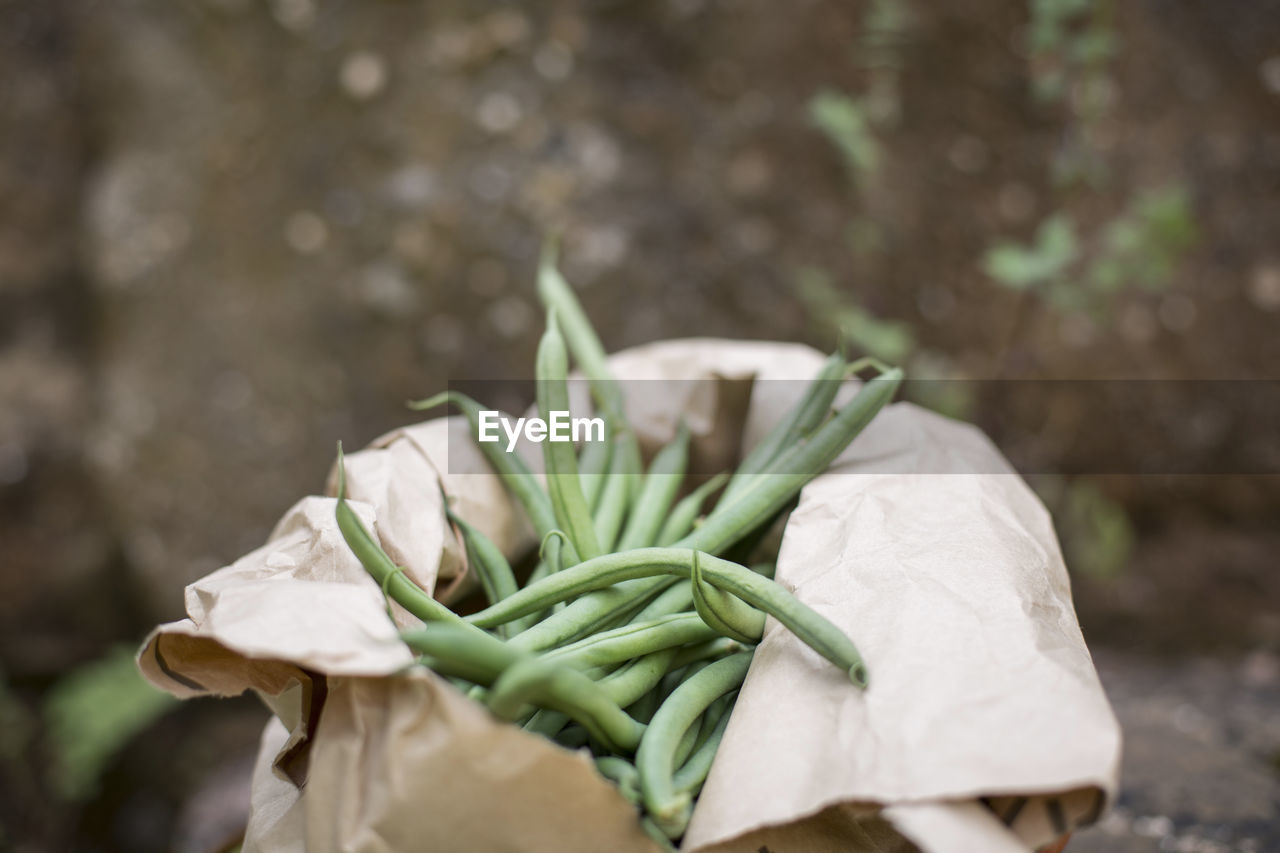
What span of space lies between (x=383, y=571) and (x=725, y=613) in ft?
1.07

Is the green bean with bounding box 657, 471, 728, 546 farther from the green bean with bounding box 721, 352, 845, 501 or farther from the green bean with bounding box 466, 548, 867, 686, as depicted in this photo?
the green bean with bounding box 466, 548, 867, 686

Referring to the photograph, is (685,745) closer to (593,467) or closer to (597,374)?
(593,467)

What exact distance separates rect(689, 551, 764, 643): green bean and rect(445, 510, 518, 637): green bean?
24cm

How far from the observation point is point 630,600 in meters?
0.83

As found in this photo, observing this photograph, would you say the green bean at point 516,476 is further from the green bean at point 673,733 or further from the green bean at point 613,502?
the green bean at point 673,733

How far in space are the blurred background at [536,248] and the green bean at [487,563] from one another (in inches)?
41.9

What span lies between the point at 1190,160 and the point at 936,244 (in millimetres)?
538

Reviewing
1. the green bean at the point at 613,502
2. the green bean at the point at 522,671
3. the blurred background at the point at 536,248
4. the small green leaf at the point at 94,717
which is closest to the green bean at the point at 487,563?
the green bean at the point at 613,502

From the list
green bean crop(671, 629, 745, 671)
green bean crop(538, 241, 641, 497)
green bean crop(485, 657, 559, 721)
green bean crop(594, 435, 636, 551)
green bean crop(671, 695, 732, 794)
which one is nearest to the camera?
green bean crop(485, 657, 559, 721)

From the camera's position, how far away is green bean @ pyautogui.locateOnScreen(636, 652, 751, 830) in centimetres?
63

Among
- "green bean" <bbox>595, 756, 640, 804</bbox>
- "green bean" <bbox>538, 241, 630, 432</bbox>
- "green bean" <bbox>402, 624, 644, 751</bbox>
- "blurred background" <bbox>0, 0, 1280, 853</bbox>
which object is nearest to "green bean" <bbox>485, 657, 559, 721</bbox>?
"green bean" <bbox>402, 624, 644, 751</bbox>

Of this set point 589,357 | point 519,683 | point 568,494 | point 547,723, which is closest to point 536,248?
point 589,357

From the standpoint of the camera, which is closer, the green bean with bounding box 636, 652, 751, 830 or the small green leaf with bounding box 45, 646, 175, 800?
A: the green bean with bounding box 636, 652, 751, 830

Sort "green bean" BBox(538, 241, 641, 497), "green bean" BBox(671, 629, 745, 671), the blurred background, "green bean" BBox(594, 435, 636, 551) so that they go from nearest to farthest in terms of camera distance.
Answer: "green bean" BBox(671, 629, 745, 671) → "green bean" BBox(594, 435, 636, 551) → "green bean" BBox(538, 241, 641, 497) → the blurred background
